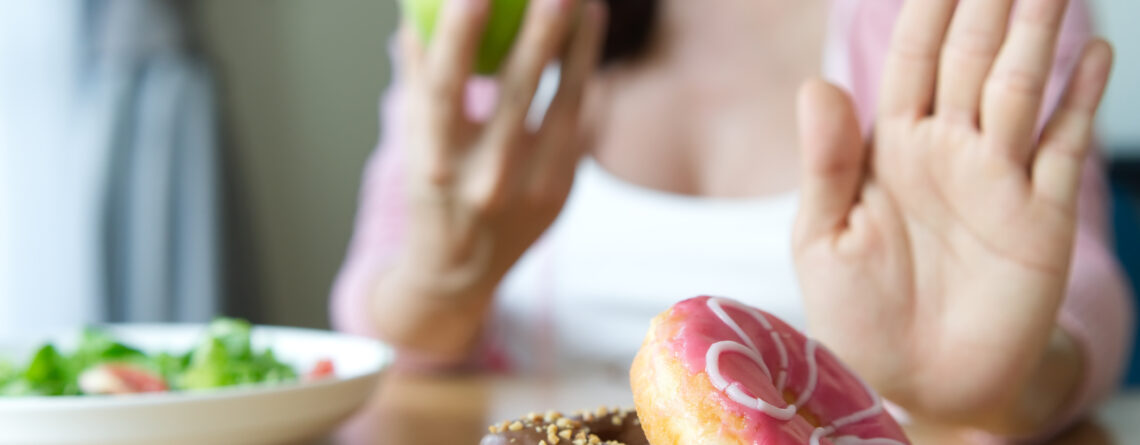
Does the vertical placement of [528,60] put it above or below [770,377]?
above

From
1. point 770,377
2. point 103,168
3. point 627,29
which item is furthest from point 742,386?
point 103,168

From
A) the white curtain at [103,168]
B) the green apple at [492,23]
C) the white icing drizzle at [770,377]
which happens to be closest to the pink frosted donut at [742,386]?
the white icing drizzle at [770,377]

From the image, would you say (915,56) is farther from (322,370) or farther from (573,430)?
(322,370)

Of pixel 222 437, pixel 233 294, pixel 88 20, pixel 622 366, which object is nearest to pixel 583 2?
pixel 622 366

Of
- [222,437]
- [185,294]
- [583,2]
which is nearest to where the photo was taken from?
[222,437]

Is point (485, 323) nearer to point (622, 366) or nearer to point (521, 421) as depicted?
point (622, 366)

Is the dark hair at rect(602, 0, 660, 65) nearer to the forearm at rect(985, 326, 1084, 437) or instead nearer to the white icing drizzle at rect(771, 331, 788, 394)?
the forearm at rect(985, 326, 1084, 437)

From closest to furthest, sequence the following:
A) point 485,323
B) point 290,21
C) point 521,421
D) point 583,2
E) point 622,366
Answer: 1. point 521,421
2. point 583,2
3. point 622,366
4. point 485,323
5. point 290,21
